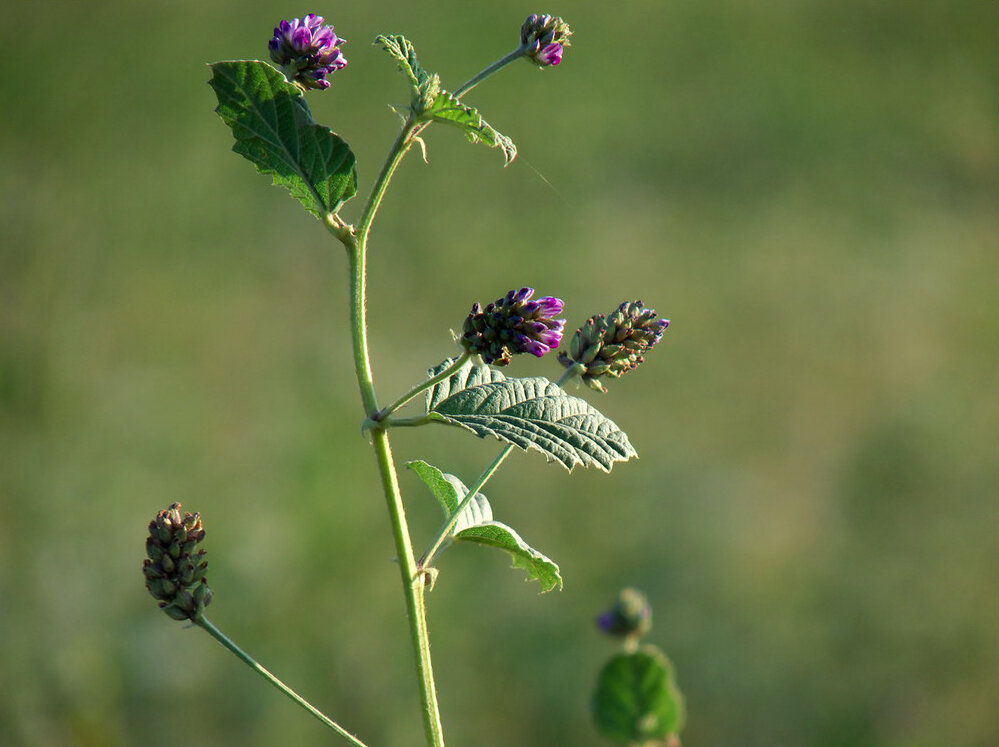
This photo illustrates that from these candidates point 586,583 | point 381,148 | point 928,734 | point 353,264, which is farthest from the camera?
point 381,148

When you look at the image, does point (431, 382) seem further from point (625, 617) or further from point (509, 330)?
point (625, 617)

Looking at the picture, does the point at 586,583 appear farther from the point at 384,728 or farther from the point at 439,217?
the point at 439,217

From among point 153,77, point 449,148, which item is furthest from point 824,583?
point 153,77

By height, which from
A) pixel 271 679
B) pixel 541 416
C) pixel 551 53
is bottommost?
pixel 271 679

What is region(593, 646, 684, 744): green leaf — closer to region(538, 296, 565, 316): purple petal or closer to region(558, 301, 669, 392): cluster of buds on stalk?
region(558, 301, 669, 392): cluster of buds on stalk

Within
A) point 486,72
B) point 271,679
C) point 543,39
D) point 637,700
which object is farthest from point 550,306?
point 637,700

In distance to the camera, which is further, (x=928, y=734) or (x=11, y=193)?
(x=11, y=193)
